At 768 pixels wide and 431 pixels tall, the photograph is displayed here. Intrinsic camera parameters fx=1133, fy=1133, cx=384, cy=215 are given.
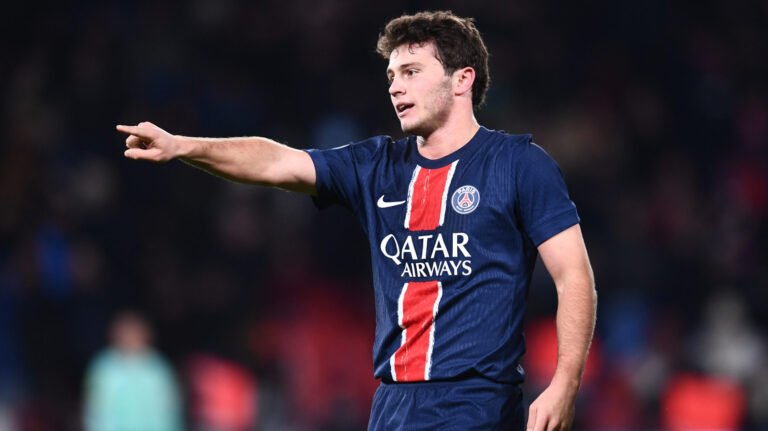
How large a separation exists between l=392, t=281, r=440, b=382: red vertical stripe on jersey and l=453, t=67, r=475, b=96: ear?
0.68m

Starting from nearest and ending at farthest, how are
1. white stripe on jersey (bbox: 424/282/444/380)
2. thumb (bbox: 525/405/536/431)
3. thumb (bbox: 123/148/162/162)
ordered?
thumb (bbox: 525/405/536/431) < thumb (bbox: 123/148/162/162) < white stripe on jersey (bbox: 424/282/444/380)

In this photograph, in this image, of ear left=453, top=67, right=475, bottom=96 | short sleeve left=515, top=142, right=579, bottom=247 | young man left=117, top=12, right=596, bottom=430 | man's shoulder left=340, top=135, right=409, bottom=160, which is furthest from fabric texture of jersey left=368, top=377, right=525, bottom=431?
ear left=453, top=67, right=475, bottom=96

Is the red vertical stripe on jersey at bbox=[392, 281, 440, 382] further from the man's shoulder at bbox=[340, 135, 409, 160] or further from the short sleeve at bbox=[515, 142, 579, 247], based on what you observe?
the man's shoulder at bbox=[340, 135, 409, 160]

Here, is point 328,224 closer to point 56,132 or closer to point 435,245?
point 56,132

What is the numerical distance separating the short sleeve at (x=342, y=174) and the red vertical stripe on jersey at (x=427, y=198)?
0.23m

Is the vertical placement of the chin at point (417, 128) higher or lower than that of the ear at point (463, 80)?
lower

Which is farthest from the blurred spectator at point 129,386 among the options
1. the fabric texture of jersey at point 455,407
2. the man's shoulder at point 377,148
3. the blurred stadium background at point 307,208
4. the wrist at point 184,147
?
the fabric texture of jersey at point 455,407

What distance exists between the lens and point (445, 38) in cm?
378

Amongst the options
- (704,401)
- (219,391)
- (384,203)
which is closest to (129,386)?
(219,391)

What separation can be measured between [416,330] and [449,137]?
0.67 m

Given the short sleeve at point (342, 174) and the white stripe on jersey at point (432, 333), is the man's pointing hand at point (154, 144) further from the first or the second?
the white stripe on jersey at point (432, 333)

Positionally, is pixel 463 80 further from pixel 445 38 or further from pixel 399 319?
pixel 399 319

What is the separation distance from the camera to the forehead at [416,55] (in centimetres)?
374

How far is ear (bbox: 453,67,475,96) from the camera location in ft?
12.5
